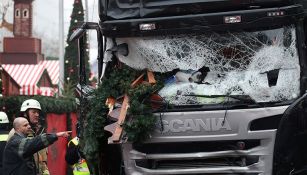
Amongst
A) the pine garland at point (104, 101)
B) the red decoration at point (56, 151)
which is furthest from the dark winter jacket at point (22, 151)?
the red decoration at point (56, 151)

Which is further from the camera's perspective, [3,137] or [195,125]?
[3,137]

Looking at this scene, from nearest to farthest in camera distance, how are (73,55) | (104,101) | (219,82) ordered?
1. (219,82)
2. (104,101)
3. (73,55)

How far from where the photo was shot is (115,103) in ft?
21.2

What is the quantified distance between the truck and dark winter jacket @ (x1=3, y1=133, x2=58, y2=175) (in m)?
0.93

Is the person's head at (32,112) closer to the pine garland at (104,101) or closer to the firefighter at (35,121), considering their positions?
the firefighter at (35,121)

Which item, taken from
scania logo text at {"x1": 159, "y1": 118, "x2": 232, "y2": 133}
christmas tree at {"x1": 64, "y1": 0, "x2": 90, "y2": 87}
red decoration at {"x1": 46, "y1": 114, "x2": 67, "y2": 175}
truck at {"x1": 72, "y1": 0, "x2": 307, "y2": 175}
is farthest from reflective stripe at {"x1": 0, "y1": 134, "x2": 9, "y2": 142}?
christmas tree at {"x1": 64, "y1": 0, "x2": 90, "y2": 87}

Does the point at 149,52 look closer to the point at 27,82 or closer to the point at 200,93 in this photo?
the point at 200,93

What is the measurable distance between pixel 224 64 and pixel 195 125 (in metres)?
0.76

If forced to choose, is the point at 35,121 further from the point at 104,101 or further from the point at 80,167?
the point at 104,101

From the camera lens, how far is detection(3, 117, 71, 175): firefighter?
6.69 meters

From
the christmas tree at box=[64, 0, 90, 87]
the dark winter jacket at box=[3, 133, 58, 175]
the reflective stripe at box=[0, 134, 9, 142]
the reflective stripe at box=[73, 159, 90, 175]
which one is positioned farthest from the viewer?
the christmas tree at box=[64, 0, 90, 87]

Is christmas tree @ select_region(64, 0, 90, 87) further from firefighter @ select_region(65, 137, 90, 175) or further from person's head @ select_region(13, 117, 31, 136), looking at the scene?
person's head @ select_region(13, 117, 31, 136)

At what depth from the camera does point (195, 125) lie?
604 centimetres

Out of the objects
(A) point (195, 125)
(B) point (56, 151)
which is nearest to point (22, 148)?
(A) point (195, 125)
